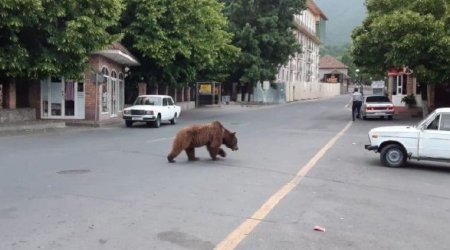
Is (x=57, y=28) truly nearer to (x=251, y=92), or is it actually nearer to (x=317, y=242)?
(x=317, y=242)

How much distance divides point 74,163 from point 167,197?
4.73 m

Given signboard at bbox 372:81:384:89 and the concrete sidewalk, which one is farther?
signboard at bbox 372:81:384:89

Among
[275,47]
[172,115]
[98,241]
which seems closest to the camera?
[98,241]

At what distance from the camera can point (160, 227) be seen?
6977 millimetres

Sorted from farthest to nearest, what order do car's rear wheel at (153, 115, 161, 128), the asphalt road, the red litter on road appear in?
car's rear wheel at (153, 115, 161, 128) → the red litter on road → the asphalt road

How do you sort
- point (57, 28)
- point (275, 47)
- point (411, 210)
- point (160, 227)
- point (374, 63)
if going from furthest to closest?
point (275, 47), point (374, 63), point (57, 28), point (411, 210), point (160, 227)

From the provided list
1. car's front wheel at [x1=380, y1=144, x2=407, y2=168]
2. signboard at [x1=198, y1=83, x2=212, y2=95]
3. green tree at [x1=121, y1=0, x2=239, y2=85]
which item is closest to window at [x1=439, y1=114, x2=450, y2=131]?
car's front wheel at [x1=380, y1=144, x2=407, y2=168]

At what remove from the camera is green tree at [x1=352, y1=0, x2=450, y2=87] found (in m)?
27.2

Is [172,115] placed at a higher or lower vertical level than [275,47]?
lower

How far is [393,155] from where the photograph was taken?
1350cm

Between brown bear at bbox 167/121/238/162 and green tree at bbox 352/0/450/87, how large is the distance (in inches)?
668

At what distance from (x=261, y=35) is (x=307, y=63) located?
47176 millimetres

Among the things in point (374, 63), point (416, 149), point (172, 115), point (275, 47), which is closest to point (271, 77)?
point (275, 47)

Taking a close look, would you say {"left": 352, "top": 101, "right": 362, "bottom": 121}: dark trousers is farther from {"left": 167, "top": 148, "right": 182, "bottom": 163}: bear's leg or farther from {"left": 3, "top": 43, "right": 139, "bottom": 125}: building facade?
{"left": 167, "top": 148, "right": 182, "bottom": 163}: bear's leg
